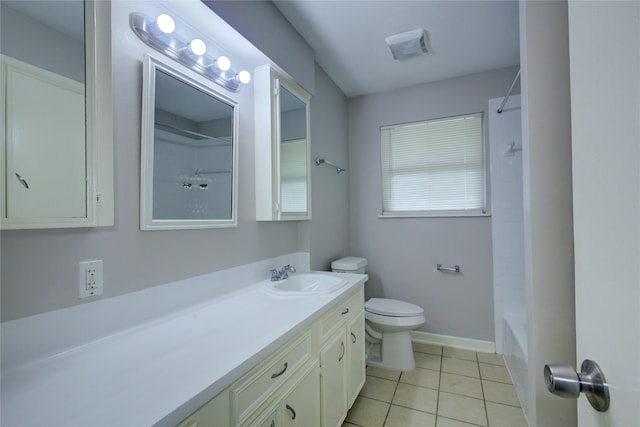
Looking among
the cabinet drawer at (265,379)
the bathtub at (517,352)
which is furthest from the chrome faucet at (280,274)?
the bathtub at (517,352)

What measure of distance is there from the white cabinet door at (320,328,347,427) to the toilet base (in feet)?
2.71

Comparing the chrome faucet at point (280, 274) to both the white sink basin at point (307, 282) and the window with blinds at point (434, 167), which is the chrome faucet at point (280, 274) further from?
the window with blinds at point (434, 167)

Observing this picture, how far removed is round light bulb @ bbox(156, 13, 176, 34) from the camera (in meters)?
1.08

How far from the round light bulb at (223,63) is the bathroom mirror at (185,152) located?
12 cm

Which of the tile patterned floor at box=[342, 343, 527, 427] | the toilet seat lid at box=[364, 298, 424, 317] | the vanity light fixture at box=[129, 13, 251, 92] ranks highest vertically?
the vanity light fixture at box=[129, 13, 251, 92]

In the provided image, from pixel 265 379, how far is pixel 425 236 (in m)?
2.18

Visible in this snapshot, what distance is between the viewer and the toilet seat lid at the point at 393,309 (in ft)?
7.22

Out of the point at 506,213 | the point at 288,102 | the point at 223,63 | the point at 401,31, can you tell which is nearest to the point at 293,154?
the point at 288,102

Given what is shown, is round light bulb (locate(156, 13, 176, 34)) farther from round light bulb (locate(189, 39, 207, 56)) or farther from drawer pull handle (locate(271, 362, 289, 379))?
drawer pull handle (locate(271, 362, 289, 379))

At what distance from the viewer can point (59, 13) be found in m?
0.85

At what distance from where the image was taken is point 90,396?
2.13 ft

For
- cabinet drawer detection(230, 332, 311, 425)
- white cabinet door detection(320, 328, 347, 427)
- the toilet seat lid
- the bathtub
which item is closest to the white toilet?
the toilet seat lid

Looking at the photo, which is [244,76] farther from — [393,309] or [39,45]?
[393,309]

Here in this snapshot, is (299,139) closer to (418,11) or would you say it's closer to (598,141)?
(418,11)
